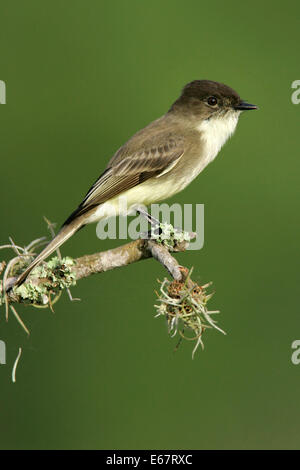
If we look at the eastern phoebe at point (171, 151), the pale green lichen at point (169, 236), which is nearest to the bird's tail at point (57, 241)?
the eastern phoebe at point (171, 151)

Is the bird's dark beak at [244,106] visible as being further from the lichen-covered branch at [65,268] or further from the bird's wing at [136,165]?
the lichen-covered branch at [65,268]

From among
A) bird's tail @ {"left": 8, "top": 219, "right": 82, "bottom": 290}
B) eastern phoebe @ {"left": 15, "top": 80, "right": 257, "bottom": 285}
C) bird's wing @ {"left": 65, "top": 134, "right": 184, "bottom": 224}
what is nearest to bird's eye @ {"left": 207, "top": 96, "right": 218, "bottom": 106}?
eastern phoebe @ {"left": 15, "top": 80, "right": 257, "bottom": 285}

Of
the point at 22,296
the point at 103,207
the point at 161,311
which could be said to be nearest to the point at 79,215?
the point at 103,207

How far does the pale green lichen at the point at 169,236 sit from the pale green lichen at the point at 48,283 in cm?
51

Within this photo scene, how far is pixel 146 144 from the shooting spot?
3928 millimetres

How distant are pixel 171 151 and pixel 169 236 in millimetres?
1211

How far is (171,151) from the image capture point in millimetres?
3904

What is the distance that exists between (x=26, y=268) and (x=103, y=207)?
118 centimetres

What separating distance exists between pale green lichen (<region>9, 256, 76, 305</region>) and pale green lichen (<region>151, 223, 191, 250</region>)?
1.68 feet

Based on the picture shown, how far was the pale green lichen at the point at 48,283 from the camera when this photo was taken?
2.29 m
